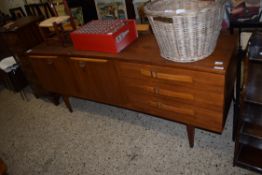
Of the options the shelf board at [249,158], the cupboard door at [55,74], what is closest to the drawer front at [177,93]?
the shelf board at [249,158]

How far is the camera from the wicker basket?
1.02m

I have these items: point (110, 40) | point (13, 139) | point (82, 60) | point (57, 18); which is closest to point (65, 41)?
point (57, 18)

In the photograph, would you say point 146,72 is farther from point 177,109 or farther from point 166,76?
point 177,109

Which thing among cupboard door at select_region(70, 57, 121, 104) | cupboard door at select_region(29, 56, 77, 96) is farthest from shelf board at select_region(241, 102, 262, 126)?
cupboard door at select_region(29, 56, 77, 96)

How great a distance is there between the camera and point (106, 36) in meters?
1.42

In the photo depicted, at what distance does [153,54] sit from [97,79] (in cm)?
50

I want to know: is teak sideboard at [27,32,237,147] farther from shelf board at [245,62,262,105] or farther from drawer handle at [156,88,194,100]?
shelf board at [245,62,262,105]

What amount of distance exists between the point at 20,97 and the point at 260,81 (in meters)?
2.54

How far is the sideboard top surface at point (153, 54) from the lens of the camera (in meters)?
1.15

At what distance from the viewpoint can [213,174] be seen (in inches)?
53.9

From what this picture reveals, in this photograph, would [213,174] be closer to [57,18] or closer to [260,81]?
[260,81]

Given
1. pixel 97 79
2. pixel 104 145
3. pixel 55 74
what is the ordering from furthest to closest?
pixel 55 74 → pixel 104 145 → pixel 97 79

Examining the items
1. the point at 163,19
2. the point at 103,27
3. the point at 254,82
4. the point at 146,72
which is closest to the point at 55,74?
the point at 103,27

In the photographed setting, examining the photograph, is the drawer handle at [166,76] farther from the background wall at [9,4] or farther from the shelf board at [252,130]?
the background wall at [9,4]
